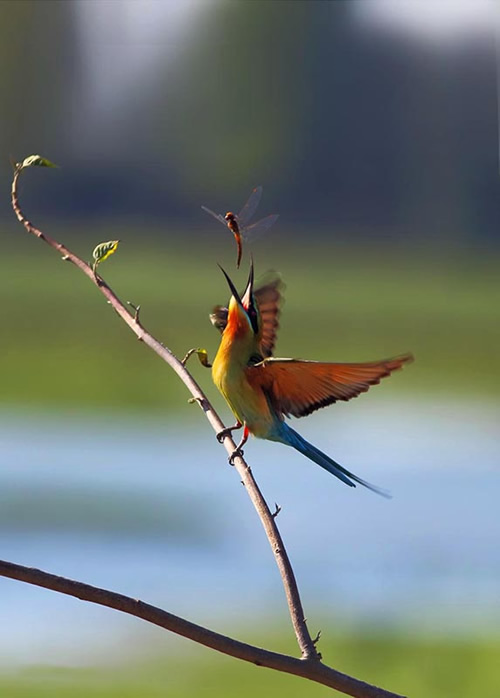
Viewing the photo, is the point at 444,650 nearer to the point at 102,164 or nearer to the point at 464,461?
the point at 464,461

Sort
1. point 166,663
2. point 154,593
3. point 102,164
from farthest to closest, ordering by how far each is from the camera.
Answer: point 102,164 < point 154,593 < point 166,663

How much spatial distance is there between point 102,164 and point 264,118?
279 cm

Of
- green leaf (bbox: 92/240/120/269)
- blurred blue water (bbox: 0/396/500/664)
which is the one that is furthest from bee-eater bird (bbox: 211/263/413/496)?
blurred blue water (bbox: 0/396/500/664)

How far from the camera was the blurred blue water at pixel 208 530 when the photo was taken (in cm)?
442

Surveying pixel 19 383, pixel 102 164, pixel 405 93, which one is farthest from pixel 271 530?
pixel 405 93

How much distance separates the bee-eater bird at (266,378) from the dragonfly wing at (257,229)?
0.07m

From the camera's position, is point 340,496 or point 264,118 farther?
point 264,118

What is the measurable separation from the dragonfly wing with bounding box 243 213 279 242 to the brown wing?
0.07m

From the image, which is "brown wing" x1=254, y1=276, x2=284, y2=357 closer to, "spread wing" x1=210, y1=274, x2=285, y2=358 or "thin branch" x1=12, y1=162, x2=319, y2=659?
"spread wing" x1=210, y1=274, x2=285, y2=358

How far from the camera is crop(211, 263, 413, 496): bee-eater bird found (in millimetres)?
1504

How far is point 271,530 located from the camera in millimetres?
1156

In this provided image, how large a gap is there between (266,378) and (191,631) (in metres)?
0.67

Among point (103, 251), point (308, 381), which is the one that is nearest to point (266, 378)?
point (308, 381)

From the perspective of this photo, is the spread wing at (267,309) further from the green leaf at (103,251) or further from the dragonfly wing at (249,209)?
the green leaf at (103,251)
